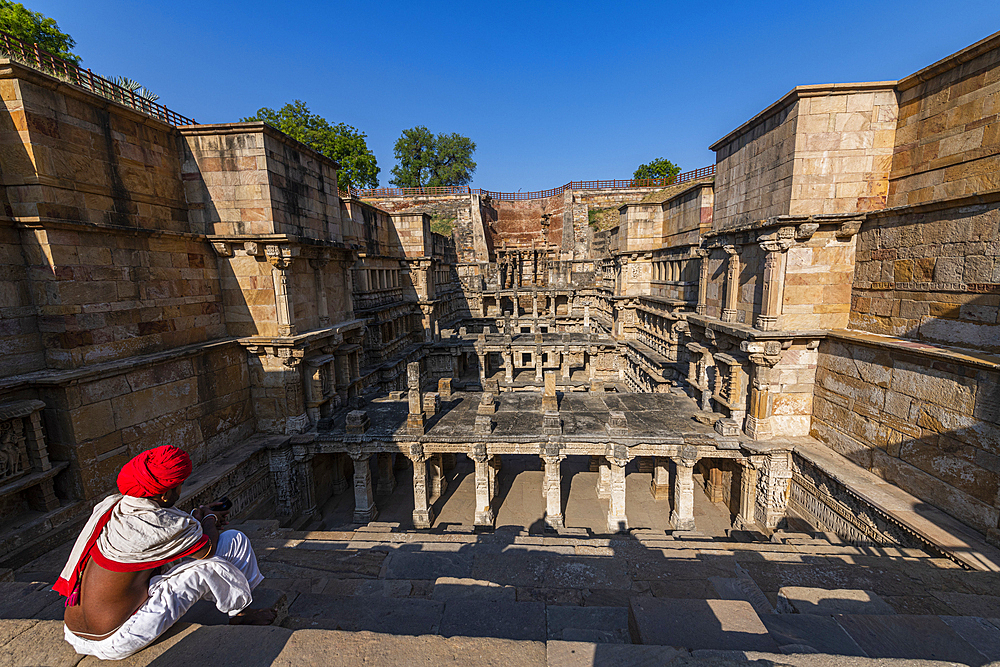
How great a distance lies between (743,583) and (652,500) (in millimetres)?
9280

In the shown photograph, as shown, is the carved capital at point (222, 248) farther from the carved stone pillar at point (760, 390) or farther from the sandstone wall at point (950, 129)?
the sandstone wall at point (950, 129)

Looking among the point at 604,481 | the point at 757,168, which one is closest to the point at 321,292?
the point at 604,481

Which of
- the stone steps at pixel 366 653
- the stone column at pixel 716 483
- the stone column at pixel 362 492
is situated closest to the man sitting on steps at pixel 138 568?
the stone steps at pixel 366 653

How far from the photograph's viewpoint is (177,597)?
3445mm

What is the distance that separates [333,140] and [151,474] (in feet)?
137

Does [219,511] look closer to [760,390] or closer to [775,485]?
[760,390]

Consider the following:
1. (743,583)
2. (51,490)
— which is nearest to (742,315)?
(743,583)

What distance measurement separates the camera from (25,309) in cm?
790

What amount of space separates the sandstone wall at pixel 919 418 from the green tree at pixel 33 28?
33576 millimetres

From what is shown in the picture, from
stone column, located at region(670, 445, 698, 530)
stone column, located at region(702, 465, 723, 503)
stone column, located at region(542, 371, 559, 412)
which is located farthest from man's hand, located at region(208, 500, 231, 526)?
stone column, located at region(702, 465, 723, 503)

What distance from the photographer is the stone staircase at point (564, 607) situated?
322cm

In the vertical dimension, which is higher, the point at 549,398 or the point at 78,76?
the point at 78,76

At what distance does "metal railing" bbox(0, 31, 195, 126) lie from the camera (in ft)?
26.0

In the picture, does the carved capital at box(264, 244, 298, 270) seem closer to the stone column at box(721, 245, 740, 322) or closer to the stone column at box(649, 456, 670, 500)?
the stone column at box(721, 245, 740, 322)
